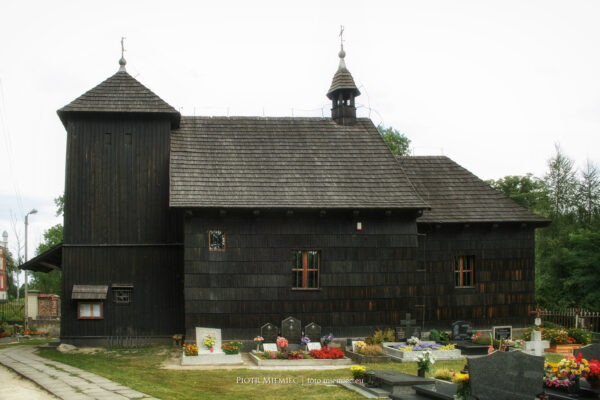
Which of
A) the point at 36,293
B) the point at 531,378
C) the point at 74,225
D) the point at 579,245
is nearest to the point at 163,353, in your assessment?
the point at 74,225

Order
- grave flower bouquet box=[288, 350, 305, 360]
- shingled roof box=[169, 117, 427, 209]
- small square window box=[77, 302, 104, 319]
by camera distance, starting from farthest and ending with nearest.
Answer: small square window box=[77, 302, 104, 319]
shingled roof box=[169, 117, 427, 209]
grave flower bouquet box=[288, 350, 305, 360]

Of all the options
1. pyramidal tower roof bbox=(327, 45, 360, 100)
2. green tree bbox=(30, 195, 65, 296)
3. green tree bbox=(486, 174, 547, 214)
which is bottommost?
green tree bbox=(30, 195, 65, 296)

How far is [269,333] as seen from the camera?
734 inches

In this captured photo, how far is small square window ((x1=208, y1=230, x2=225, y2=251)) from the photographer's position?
18828 millimetres

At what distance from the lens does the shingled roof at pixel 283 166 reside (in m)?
19.0

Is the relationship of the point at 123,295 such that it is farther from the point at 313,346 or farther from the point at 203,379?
the point at 203,379

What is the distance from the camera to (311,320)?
1909 cm

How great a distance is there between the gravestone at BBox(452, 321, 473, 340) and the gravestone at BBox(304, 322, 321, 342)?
451 cm

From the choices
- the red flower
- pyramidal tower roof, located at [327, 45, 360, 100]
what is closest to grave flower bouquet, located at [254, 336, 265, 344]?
the red flower

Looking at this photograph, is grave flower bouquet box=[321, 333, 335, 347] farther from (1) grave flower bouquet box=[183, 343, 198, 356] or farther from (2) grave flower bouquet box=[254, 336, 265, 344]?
(1) grave flower bouquet box=[183, 343, 198, 356]

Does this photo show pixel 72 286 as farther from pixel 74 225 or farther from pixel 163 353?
pixel 163 353

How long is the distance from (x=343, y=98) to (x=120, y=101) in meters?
8.34

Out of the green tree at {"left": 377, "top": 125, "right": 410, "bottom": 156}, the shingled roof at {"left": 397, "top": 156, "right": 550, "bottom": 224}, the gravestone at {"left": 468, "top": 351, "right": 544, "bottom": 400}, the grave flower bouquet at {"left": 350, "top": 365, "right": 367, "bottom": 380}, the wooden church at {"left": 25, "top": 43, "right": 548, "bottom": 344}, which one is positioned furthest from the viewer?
the green tree at {"left": 377, "top": 125, "right": 410, "bottom": 156}

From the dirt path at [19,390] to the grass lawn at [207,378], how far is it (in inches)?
63.2
